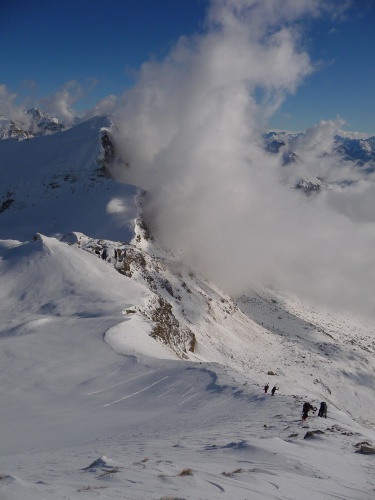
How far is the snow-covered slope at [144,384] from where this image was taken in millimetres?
9383

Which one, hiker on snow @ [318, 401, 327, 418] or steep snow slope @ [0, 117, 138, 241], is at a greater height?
steep snow slope @ [0, 117, 138, 241]

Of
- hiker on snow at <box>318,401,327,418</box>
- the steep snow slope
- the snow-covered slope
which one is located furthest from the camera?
the steep snow slope

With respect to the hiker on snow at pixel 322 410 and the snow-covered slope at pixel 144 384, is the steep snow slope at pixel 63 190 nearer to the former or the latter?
the snow-covered slope at pixel 144 384

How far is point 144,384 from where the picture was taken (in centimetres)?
2191

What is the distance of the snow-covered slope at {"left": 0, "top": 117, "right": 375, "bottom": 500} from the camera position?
369 inches

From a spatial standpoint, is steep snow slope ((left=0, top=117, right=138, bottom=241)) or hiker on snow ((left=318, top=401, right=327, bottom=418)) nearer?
hiker on snow ((left=318, top=401, right=327, bottom=418))

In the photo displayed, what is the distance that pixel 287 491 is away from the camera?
8.45 m

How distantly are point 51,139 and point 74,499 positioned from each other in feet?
334

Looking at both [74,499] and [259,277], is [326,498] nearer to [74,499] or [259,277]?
[74,499]

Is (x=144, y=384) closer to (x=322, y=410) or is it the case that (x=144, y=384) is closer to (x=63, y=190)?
(x=322, y=410)

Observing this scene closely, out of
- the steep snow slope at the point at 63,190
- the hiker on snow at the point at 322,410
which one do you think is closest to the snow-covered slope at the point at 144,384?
the hiker on snow at the point at 322,410

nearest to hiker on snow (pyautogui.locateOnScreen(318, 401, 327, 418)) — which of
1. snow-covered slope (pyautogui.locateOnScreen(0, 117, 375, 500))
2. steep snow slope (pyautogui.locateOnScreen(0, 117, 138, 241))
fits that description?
snow-covered slope (pyautogui.locateOnScreen(0, 117, 375, 500))

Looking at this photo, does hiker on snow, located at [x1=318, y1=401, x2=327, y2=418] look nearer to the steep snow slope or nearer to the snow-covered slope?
the snow-covered slope

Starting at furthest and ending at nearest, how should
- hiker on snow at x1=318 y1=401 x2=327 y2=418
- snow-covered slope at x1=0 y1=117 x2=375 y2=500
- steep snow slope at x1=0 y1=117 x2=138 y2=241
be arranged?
steep snow slope at x1=0 y1=117 x2=138 y2=241
hiker on snow at x1=318 y1=401 x2=327 y2=418
snow-covered slope at x1=0 y1=117 x2=375 y2=500
